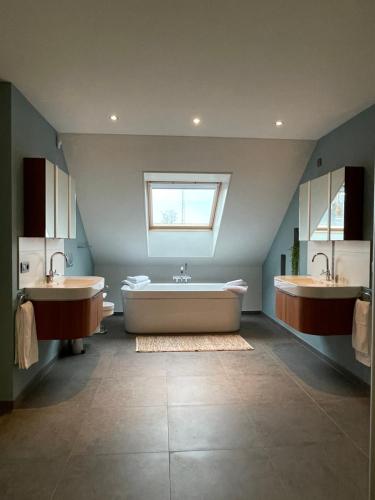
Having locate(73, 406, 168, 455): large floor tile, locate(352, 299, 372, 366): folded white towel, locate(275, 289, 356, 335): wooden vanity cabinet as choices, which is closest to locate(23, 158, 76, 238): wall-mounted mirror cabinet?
locate(73, 406, 168, 455): large floor tile

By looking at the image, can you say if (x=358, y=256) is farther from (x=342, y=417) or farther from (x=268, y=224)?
(x=268, y=224)

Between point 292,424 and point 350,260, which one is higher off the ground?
point 350,260

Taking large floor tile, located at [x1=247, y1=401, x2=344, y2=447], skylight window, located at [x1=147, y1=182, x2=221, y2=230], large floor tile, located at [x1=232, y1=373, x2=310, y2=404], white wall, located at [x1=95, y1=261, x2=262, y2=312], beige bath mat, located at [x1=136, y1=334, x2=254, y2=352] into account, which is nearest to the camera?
large floor tile, located at [x1=247, y1=401, x2=344, y2=447]

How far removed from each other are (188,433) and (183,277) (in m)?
3.80

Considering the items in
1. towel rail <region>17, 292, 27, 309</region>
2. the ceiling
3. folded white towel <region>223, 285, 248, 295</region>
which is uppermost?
the ceiling

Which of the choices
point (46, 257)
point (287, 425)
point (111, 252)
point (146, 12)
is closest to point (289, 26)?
point (146, 12)

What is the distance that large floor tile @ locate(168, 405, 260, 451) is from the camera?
2387mm

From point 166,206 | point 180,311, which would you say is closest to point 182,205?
point 166,206

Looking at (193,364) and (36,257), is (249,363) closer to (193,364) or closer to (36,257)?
(193,364)

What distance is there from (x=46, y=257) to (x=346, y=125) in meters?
3.45

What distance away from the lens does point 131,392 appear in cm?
321

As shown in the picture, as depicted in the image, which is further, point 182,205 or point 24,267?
point 182,205

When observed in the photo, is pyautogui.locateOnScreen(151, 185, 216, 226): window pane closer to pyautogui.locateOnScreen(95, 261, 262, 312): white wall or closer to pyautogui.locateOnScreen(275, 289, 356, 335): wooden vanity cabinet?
pyautogui.locateOnScreen(95, 261, 262, 312): white wall

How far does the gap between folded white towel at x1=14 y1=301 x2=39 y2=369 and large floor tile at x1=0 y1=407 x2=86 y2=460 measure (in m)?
0.41
